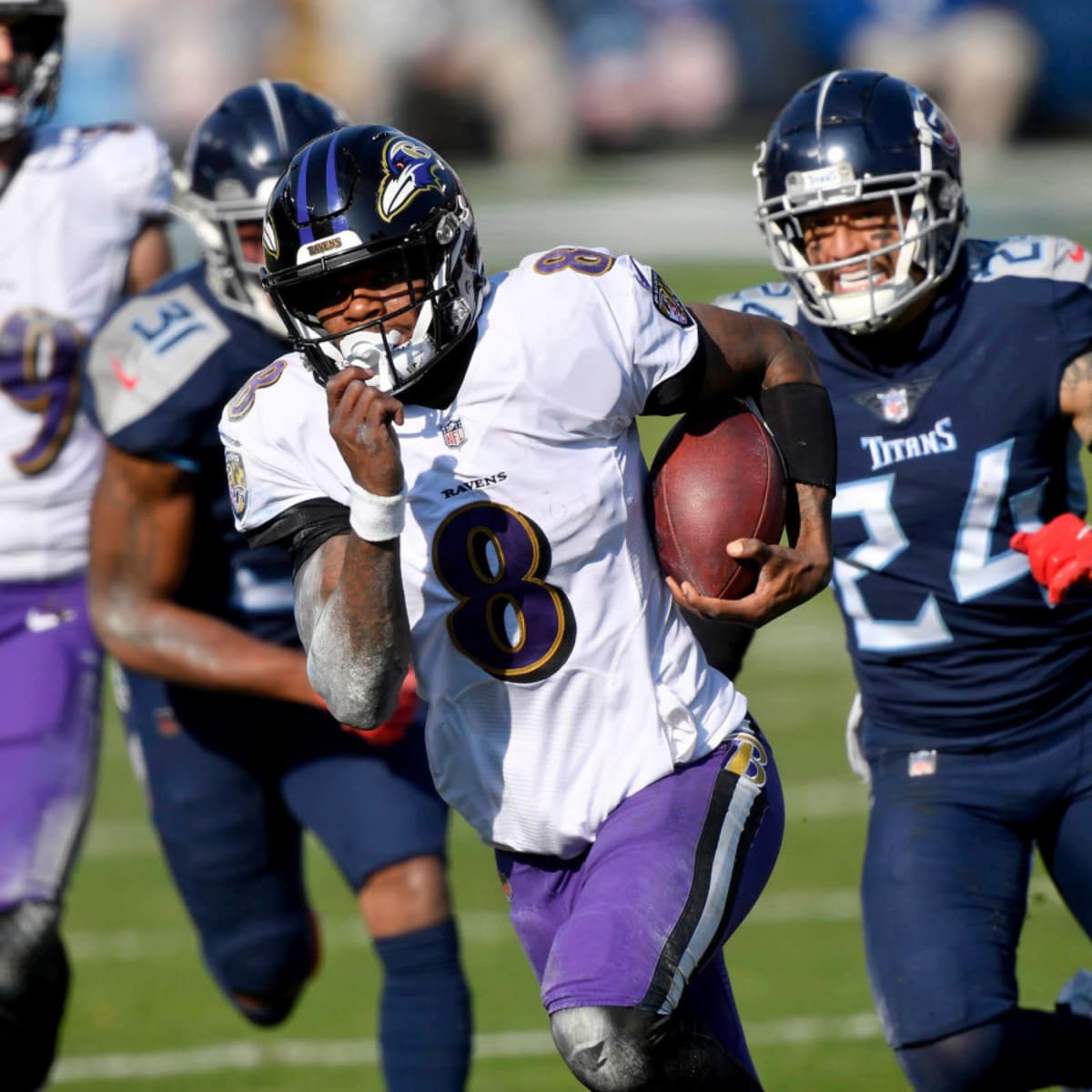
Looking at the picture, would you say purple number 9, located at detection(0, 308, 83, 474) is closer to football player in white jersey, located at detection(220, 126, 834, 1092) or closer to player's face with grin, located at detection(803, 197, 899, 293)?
football player in white jersey, located at detection(220, 126, 834, 1092)

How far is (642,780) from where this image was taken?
3.29m

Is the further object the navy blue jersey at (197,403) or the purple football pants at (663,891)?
the navy blue jersey at (197,403)

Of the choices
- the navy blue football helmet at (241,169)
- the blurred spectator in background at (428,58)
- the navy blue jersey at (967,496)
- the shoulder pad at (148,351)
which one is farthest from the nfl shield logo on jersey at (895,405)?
the blurred spectator in background at (428,58)

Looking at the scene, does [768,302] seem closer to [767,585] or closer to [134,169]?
[767,585]

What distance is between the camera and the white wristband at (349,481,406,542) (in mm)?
2994

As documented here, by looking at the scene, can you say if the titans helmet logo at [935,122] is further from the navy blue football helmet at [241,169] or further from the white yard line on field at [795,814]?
the white yard line on field at [795,814]

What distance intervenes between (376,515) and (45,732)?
197 centimetres

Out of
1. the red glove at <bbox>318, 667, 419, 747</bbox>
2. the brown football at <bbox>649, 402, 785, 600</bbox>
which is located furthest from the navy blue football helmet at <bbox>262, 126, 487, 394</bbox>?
the red glove at <bbox>318, 667, 419, 747</bbox>

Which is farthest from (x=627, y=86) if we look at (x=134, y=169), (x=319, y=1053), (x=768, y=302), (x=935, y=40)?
(x=768, y=302)

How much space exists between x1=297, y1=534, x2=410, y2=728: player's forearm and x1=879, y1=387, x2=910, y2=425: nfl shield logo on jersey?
49.6 inches

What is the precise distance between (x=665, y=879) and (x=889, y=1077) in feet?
6.10

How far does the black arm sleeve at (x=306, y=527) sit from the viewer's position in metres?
3.26

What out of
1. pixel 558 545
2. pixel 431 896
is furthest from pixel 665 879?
pixel 431 896

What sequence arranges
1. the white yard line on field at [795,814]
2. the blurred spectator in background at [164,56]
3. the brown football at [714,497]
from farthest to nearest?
the blurred spectator in background at [164,56] < the white yard line on field at [795,814] < the brown football at [714,497]
